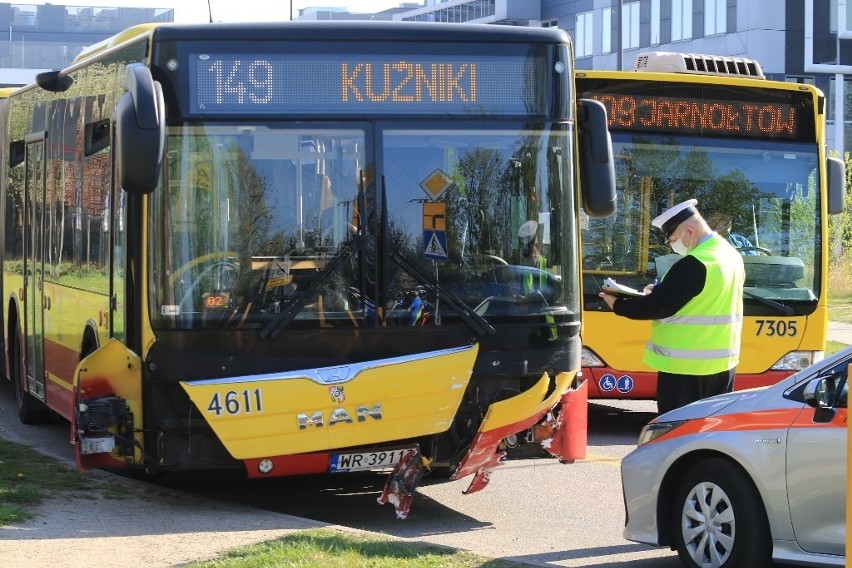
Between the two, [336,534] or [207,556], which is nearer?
[207,556]

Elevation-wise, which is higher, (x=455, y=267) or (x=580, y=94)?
(x=580, y=94)

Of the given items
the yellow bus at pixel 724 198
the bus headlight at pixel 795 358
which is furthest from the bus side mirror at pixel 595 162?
the bus headlight at pixel 795 358

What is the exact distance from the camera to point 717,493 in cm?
742

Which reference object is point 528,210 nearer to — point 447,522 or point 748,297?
point 447,522

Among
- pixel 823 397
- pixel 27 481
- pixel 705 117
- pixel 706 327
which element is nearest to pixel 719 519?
pixel 823 397

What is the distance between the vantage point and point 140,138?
26.2 feet

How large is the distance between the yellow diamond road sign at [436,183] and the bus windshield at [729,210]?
4676 millimetres

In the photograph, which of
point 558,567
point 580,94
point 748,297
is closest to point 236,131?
point 558,567

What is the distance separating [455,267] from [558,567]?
6.30ft

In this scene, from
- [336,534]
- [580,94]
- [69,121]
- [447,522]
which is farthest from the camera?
[580,94]

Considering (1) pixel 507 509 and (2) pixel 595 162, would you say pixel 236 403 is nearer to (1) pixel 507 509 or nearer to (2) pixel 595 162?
(1) pixel 507 509

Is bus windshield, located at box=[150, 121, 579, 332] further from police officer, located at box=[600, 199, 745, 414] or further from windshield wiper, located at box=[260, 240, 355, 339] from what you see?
police officer, located at box=[600, 199, 745, 414]

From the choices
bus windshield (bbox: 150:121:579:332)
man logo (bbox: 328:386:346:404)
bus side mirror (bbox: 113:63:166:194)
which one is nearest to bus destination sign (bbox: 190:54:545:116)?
bus windshield (bbox: 150:121:579:332)

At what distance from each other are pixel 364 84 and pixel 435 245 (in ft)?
3.40
